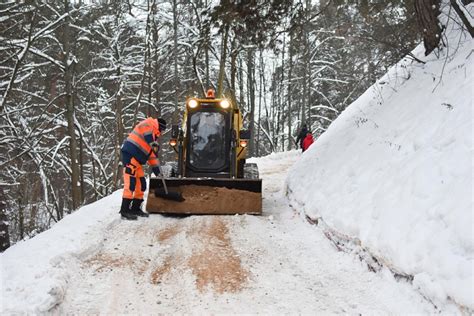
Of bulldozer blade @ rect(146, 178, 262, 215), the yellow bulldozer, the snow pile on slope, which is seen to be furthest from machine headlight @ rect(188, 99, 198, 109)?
the snow pile on slope

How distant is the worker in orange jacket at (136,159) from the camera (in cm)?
743

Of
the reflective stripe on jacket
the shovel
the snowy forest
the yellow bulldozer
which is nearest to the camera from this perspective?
the reflective stripe on jacket

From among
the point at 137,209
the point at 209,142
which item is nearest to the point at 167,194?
the point at 137,209

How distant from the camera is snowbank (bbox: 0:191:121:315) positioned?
381 centimetres

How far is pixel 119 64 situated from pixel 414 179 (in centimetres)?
1602

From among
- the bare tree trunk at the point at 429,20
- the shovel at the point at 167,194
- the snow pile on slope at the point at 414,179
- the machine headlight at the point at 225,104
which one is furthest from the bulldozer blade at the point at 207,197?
the bare tree trunk at the point at 429,20

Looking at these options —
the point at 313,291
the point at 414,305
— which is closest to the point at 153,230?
the point at 313,291

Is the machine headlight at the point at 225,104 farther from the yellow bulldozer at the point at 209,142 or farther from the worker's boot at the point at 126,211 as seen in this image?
the worker's boot at the point at 126,211

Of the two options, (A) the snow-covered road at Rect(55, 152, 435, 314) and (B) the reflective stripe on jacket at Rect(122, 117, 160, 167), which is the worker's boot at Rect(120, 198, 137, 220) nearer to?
(A) the snow-covered road at Rect(55, 152, 435, 314)

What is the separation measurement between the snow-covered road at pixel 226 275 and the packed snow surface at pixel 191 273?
11 mm

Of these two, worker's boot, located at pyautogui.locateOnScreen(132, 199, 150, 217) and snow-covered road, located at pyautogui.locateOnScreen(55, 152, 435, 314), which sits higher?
worker's boot, located at pyautogui.locateOnScreen(132, 199, 150, 217)

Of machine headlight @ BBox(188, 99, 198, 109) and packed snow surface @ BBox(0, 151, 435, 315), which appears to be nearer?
packed snow surface @ BBox(0, 151, 435, 315)

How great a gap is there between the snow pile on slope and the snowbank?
3.39 m

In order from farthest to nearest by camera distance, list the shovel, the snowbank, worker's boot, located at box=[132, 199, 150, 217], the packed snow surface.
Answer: the shovel, worker's boot, located at box=[132, 199, 150, 217], the packed snow surface, the snowbank
